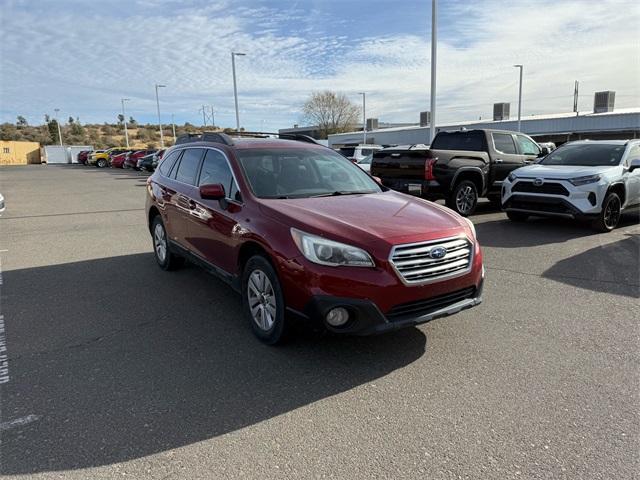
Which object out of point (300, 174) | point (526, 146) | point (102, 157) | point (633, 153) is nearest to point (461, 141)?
point (526, 146)

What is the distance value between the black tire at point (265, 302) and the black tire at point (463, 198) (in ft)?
23.4

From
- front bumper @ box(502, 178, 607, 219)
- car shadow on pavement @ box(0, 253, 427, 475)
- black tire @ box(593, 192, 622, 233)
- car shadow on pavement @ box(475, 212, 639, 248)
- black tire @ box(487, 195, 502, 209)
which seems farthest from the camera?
black tire @ box(487, 195, 502, 209)

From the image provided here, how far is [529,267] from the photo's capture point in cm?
640

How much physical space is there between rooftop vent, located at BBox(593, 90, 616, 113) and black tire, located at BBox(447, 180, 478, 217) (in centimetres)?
4126

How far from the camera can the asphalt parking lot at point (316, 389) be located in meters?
2.64

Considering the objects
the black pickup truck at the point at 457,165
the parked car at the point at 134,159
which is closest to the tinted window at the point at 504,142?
the black pickup truck at the point at 457,165

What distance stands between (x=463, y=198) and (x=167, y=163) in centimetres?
676

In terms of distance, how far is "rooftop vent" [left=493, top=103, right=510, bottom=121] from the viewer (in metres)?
46.9

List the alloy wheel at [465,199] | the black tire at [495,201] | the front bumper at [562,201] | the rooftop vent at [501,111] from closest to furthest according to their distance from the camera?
the front bumper at [562,201] < the alloy wheel at [465,199] < the black tire at [495,201] < the rooftop vent at [501,111]

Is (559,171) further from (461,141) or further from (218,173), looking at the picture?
(218,173)

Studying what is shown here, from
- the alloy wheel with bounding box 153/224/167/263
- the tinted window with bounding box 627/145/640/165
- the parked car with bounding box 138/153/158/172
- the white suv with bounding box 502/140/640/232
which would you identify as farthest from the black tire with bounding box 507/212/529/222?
the parked car with bounding box 138/153/158/172

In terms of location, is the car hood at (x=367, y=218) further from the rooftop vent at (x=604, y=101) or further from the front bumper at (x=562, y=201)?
the rooftop vent at (x=604, y=101)

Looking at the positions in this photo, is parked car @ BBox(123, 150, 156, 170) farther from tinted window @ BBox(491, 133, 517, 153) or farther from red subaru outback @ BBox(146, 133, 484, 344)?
red subaru outback @ BBox(146, 133, 484, 344)

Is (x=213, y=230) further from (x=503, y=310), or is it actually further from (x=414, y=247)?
(x=503, y=310)
